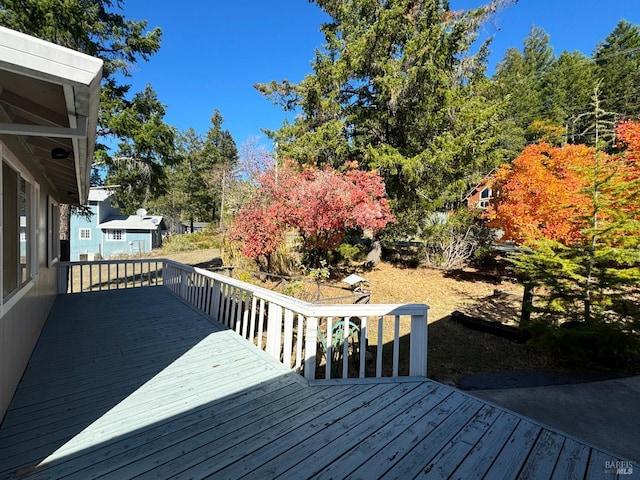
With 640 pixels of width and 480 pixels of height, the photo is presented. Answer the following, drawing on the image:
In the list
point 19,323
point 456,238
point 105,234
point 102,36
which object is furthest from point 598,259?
point 105,234

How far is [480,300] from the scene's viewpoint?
8.55m

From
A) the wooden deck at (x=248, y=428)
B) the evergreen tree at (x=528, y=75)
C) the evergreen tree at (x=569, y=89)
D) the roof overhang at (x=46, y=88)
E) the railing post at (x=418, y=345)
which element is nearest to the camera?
the roof overhang at (x=46, y=88)

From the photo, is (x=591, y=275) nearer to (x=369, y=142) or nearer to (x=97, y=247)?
(x=369, y=142)

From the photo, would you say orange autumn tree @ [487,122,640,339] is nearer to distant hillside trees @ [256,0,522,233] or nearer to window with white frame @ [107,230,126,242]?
distant hillside trees @ [256,0,522,233]

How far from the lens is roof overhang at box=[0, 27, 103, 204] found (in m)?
1.36

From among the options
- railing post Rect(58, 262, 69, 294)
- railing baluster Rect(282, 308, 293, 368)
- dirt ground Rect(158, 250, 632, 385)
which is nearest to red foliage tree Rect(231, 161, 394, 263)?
dirt ground Rect(158, 250, 632, 385)

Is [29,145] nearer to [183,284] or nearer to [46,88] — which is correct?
[46,88]

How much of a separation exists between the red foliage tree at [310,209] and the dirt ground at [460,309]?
2222 millimetres

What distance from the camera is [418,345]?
3.00m

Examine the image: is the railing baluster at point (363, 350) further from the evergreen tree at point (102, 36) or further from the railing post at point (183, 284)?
the evergreen tree at point (102, 36)

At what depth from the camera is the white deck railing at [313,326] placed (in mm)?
2900

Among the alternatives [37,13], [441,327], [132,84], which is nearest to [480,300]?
[441,327]

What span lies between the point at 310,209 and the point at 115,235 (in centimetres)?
1945

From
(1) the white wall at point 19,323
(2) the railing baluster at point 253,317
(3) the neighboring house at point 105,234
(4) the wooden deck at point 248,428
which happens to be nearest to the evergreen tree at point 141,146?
(1) the white wall at point 19,323
